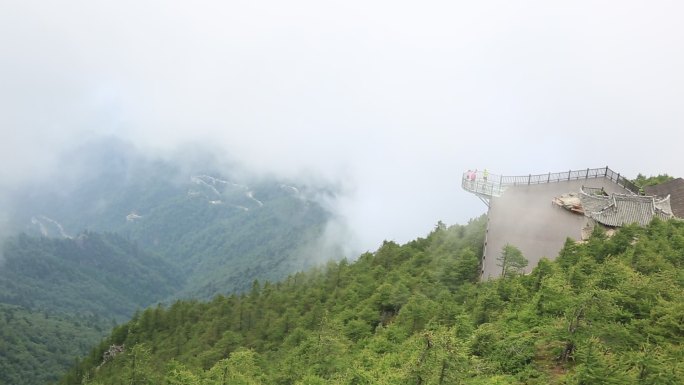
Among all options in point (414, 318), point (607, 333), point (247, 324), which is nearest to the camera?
point (607, 333)

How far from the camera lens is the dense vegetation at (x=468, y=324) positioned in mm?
22312

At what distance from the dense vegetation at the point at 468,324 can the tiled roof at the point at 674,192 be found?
10062 millimetres

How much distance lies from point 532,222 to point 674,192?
50.9 feet

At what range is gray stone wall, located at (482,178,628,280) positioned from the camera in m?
51.7

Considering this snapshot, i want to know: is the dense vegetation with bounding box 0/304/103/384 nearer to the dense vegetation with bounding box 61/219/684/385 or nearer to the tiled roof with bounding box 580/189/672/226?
the dense vegetation with bounding box 61/219/684/385

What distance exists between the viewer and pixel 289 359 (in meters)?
39.9

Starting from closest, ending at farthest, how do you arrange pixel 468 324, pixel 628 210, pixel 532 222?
1. pixel 468 324
2. pixel 628 210
3. pixel 532 222

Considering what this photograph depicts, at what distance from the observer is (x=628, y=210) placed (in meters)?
51.6

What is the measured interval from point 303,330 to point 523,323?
2576 cm

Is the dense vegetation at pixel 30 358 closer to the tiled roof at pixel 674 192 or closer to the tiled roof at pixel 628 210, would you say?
the tiled roof at pixel 628 210

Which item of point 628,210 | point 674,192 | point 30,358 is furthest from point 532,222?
point 30,358

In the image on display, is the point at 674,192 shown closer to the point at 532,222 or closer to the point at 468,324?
the point at 532,222

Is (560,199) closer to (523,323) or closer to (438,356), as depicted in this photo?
(523,323)

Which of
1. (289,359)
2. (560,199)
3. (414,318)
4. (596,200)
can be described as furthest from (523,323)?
(560,199)
